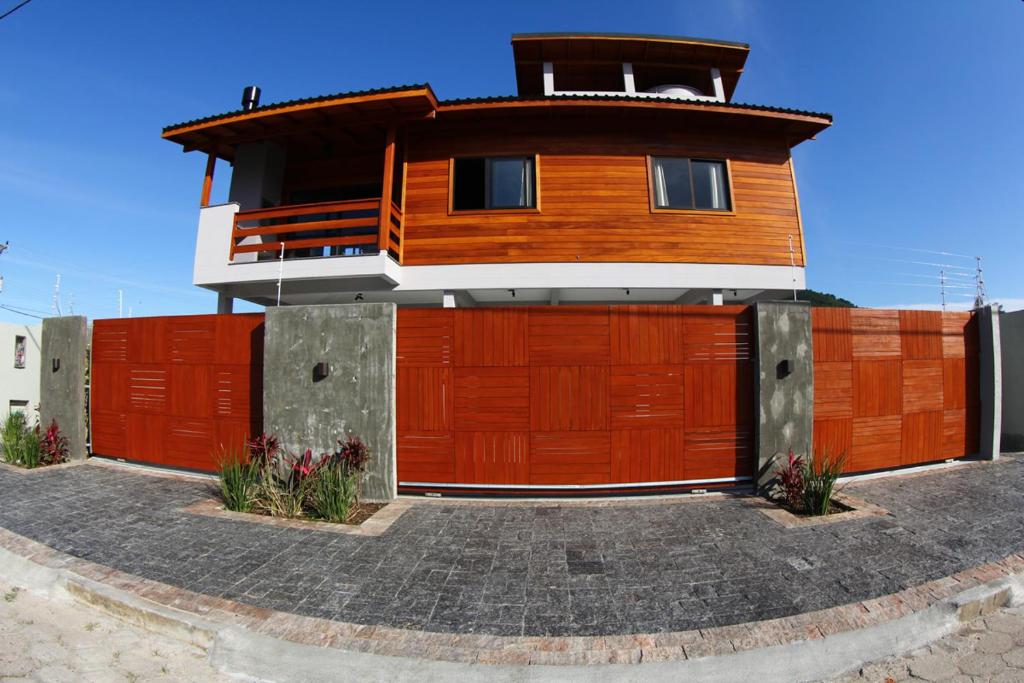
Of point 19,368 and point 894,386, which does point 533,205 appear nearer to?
point 894,386

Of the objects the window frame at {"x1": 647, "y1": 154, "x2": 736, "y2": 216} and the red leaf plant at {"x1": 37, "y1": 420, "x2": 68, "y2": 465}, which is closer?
the red leaf plant at {"x1": 37, "y1": 420, "x2": 68, "y2": 465}

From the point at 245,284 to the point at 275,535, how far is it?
619 centimetres

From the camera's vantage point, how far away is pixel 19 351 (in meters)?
9.96

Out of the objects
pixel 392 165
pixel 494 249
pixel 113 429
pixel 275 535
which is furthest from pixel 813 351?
pixel 113 429

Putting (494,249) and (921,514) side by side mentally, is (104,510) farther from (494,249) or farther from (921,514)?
(921,514)

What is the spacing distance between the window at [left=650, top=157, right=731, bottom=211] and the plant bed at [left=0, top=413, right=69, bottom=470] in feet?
40.9

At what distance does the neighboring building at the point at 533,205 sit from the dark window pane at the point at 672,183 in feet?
0.10

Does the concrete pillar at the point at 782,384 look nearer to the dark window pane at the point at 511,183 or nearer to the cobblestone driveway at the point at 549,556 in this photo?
the cobblestone driveway at the point at 549,556

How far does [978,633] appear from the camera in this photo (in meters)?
3.01

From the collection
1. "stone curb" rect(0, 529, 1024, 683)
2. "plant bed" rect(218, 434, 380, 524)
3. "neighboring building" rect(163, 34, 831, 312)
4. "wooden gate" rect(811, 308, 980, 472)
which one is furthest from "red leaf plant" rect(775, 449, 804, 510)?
"plant bed" rect(218, 434, 380, 524)

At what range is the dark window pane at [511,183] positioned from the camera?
27.4ft

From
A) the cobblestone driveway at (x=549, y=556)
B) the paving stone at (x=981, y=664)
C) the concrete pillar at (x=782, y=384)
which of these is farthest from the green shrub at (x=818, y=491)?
the paving stone at (x=981, y=664)

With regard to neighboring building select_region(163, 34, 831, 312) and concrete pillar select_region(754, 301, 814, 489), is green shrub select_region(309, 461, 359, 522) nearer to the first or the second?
neighboring building select_region(163, 34, 831, 312)

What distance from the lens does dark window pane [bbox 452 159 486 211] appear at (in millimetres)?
8438
